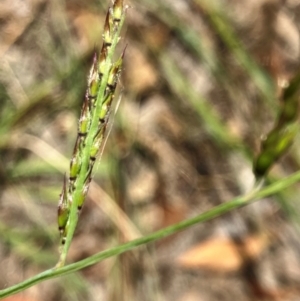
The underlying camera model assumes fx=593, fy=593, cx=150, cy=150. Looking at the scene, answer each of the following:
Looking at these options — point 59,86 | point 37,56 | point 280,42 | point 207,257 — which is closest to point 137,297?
point 207,257

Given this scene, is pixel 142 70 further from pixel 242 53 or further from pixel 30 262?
pixel 30 262

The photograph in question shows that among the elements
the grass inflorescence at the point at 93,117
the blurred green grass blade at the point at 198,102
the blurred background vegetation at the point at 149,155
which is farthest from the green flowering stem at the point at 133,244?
the blurred background vegetation at the point at 149,155

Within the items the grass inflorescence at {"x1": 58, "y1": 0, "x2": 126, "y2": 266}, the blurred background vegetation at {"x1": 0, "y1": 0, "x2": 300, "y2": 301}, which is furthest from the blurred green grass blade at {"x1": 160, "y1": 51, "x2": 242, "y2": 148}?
the grass inflorescence at {"x1": 58, "y1": 0, "x2": 126, "y2": 266}

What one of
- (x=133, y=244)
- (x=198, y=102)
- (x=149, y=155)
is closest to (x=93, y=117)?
(x=133, y=244)

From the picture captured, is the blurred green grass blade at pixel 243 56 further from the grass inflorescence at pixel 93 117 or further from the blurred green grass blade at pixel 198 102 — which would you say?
the grass inflorescence at pixel 93 117

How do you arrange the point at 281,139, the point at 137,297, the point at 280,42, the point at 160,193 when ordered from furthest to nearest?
1. the point at 280,42
2. the point at 160,193
3. the point at 137,297
4. the point at 281,139

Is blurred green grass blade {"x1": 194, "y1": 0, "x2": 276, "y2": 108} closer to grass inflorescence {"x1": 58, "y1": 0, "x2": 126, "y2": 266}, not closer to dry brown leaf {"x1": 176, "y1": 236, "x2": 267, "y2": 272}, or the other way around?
dry brown leaf {"x1": 176, "y1": 236, "x2": 267, "y2": 272}
